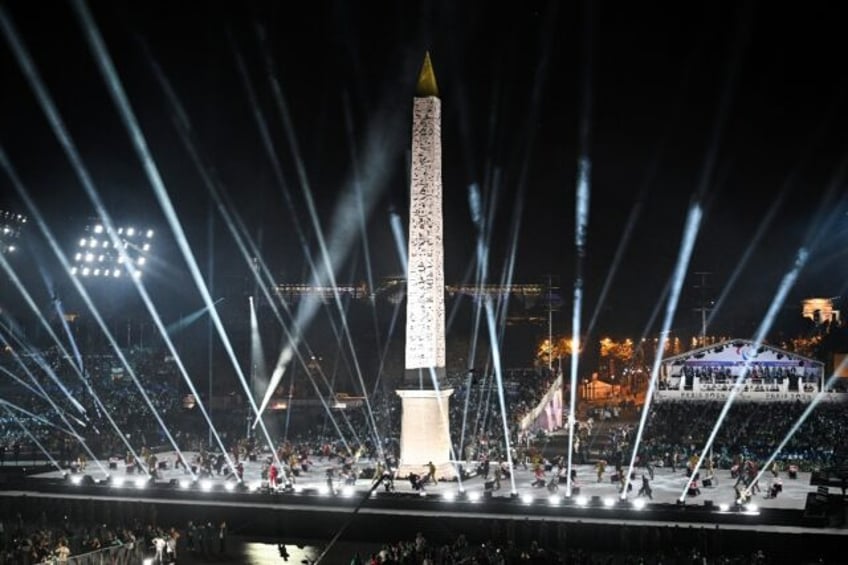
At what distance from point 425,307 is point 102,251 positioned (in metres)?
24.3

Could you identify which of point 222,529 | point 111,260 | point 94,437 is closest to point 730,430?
point 222,529

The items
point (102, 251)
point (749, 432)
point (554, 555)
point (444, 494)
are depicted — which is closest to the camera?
point (554, 555)

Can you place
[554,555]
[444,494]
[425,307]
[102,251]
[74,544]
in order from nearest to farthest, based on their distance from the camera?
1. [554,555]
2. [74,544]
3. [444,494]
4. [425,307]
5. [102,251]

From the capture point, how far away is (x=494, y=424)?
40.7 meters

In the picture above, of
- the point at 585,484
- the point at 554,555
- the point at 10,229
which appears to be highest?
the point at 10,229

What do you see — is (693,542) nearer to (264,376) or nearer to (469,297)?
(264,376)

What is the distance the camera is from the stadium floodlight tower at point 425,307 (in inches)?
1117

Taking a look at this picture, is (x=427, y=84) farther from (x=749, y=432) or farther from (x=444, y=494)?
(x=749, y=432)

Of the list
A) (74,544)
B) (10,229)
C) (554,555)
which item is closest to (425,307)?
(554,555)

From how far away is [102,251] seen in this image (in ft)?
152

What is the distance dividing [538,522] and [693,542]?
12.2 ft

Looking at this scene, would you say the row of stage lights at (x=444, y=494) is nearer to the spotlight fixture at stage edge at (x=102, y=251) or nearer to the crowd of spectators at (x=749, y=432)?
the crowd of spectators at (x=749, y=432)

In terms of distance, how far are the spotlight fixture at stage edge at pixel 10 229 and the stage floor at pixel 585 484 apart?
61.0 feet

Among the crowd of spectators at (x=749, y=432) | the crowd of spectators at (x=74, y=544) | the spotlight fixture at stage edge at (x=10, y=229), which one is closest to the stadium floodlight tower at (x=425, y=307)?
the crowd of spectators at (x=749, y=432)
